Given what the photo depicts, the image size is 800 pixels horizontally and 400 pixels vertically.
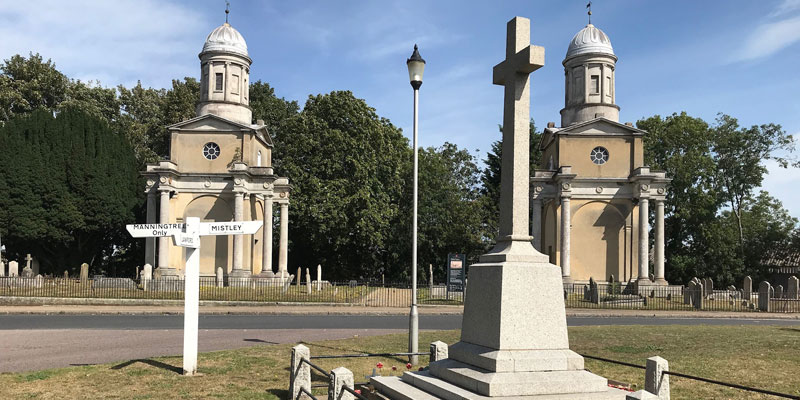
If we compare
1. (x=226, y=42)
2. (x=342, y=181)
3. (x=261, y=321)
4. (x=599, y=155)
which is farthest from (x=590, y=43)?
(x=261, y=321)

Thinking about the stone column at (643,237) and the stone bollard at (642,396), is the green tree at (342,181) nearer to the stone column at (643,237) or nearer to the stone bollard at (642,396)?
the stone column at (643,237)

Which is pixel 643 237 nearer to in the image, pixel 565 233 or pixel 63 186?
→ pixel 565 233

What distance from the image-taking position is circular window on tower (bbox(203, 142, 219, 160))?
1689 inches

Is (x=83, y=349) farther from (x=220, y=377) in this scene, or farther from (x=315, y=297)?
(x=315, y=297)

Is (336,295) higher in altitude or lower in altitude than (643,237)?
lower

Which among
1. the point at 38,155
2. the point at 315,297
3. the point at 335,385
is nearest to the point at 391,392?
the point at 335,385

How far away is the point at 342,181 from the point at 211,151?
374 inches

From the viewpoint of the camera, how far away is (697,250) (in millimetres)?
51844

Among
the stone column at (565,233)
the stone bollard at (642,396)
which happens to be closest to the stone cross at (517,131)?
the stone bollard at (642,396)

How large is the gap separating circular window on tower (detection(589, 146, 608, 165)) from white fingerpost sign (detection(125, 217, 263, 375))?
3645 cm

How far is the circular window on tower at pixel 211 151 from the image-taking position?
42.9m

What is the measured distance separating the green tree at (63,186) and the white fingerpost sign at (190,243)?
38095mm

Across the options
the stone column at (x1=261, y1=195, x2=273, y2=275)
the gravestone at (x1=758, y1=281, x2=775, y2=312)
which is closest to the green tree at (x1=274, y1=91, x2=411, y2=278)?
the stone column at (x1=261, y1=195, x2=273, y2=275)

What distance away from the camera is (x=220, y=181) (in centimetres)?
4222
